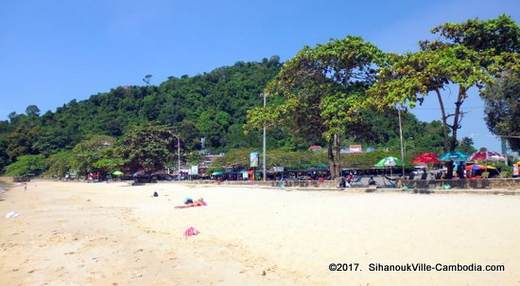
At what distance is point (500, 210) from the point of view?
12.9 m

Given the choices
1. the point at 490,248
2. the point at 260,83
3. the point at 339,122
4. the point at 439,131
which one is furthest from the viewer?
the point at 260,83

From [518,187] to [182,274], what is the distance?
17.1m

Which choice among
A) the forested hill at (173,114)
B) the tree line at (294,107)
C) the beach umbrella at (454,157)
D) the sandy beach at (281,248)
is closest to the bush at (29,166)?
the tree line at (294,107)

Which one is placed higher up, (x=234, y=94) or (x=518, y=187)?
(x=234, y=94)

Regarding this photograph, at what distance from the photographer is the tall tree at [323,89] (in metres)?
28.2

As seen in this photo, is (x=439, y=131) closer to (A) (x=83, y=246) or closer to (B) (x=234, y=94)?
(B) (x=234, y=94)

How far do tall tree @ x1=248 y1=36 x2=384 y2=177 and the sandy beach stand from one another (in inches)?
506

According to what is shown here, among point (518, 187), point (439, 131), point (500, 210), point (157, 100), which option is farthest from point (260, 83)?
point (500, 210)

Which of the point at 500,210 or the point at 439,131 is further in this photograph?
the point at 439,131

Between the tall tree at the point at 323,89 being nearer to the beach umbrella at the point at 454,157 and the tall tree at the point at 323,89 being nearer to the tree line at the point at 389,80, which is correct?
the tree line at the point at 389,80

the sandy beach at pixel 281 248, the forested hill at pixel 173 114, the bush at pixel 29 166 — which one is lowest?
the sandy beach at pixel 281 248

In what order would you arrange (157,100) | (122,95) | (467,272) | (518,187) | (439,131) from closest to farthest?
(467,272) < (518,187) < (439,131) < (157,100) < (122,95)

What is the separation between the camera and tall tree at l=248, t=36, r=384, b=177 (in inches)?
1112

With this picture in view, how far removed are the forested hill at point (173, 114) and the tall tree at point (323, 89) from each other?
58024 mm
